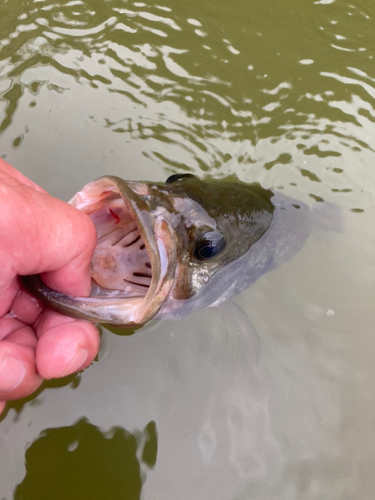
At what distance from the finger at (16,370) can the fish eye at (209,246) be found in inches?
47.4

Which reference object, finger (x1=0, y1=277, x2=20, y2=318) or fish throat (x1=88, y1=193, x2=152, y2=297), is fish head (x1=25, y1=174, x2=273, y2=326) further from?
finger (x1=0, y1=277, x2=20, y2=318)

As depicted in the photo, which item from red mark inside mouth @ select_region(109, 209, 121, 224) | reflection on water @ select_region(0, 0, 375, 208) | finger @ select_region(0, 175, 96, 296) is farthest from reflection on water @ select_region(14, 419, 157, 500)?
reflection on water @ select_region(0, 0, 375, 208)

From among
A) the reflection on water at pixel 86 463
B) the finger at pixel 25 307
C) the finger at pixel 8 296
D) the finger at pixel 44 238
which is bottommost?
the reflection on water at pixel 86 463

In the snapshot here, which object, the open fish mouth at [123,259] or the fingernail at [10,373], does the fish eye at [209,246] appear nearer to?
the open fish mouth at [123,259]

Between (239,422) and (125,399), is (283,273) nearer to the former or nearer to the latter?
(239,422)

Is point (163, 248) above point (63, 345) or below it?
above

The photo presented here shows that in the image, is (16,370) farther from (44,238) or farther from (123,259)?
(123,259)

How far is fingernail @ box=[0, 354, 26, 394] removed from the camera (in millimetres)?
1976

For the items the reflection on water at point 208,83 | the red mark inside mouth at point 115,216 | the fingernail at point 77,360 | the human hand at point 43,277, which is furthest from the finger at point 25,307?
the reflection on water at point 208,83

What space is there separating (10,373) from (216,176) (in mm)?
2887

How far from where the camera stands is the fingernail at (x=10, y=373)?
198 centimetres

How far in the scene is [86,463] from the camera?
9.20 feet

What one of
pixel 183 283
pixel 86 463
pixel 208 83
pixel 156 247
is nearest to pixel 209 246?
pixel 183 283

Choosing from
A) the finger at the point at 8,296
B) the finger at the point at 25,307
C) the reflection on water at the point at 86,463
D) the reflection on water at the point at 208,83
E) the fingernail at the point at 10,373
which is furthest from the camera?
the reflection on water at the point at 208,83
